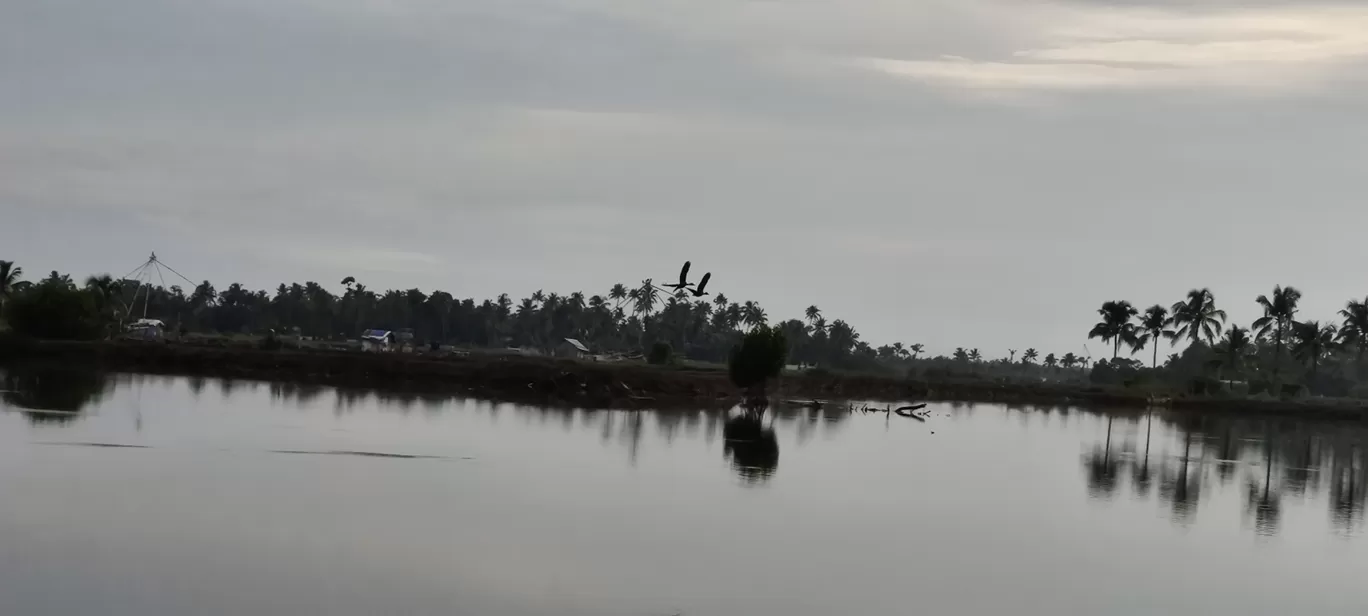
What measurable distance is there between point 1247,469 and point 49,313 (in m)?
67.2

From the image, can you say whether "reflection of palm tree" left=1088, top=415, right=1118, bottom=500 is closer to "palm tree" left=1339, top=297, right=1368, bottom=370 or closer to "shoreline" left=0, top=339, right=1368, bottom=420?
"shoreline" left=0, top=339, right=1368, bottom=420

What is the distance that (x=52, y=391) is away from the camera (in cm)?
5434

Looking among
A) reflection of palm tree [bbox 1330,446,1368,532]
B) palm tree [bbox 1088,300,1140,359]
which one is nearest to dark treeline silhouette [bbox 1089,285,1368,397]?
→ palm tree [bbox 1088,300,1140,359]

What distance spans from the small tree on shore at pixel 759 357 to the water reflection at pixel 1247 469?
18.9 m

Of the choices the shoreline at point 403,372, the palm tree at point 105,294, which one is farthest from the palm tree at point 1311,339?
the palm tree at point 105,294

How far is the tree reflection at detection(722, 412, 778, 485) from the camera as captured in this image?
4294 centimetres

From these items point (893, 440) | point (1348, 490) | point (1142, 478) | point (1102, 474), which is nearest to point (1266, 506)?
point (1142, 478)

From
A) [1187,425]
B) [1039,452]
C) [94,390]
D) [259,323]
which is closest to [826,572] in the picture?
[1039,452]

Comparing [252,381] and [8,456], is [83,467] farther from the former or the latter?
[252,381]

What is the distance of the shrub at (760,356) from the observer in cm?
7900

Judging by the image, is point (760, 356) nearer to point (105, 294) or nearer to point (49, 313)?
point (49, 313)

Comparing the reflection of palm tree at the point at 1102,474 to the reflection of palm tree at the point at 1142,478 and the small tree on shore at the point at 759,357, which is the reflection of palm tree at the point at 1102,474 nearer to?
the reflection of palm tree at the point at 1142,478

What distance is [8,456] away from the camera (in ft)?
107

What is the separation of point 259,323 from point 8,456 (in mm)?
138881
